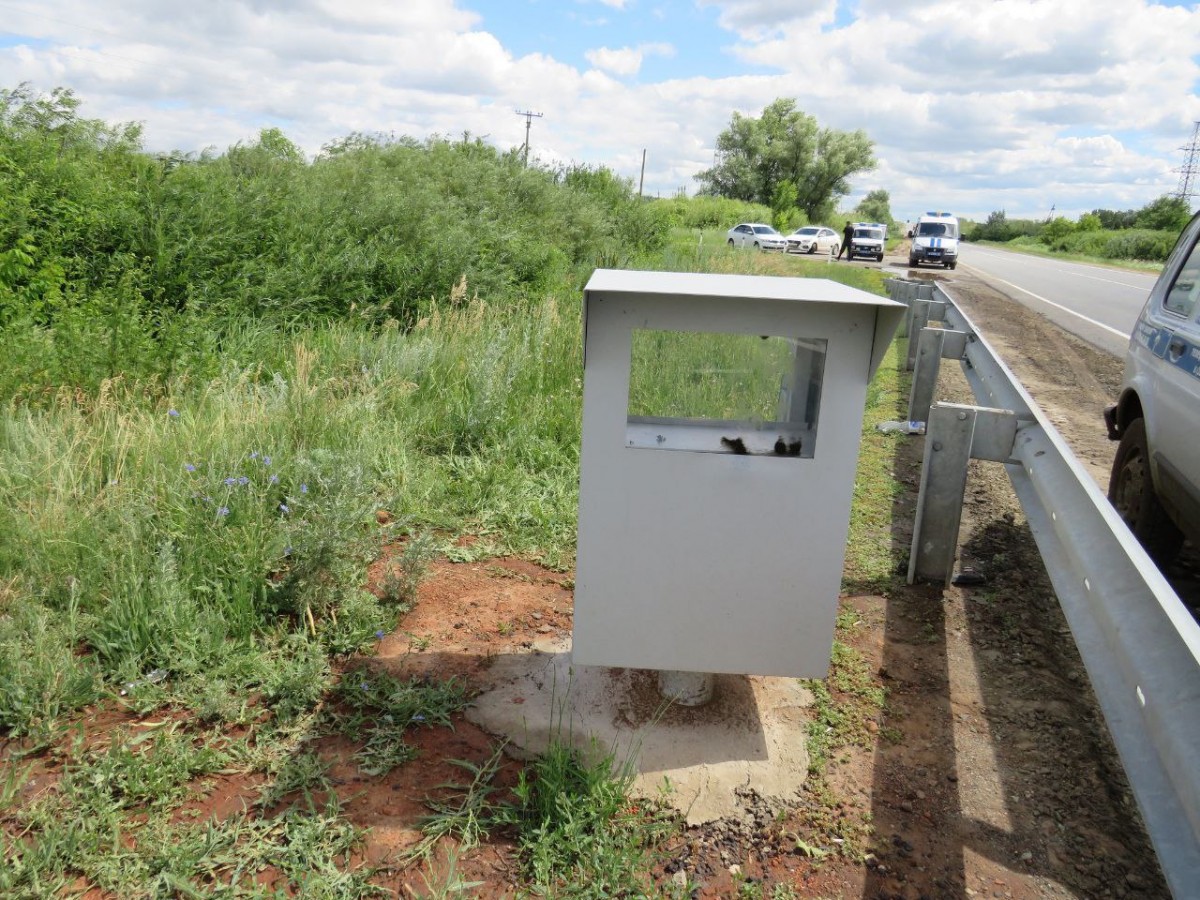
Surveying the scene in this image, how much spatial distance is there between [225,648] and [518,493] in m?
2.12

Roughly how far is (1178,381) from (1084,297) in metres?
21.5

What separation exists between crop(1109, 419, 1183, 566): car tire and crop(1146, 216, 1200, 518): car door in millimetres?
210

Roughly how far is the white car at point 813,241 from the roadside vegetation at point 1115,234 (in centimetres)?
1550

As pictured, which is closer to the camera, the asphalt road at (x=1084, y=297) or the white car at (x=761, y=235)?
the asphalt road at (x=1084, y=297)

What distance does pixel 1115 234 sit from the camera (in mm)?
57281

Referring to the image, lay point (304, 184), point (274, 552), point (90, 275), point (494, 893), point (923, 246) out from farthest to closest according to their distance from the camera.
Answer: point (923, 246), point (304, 184), point (90, 275), point (274, 552), point (494, 893)

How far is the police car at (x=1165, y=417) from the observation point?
3.73 meters

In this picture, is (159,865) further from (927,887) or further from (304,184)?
(304,184)

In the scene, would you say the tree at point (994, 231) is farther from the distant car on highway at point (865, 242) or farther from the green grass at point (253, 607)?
the green grass at point (253, 607)

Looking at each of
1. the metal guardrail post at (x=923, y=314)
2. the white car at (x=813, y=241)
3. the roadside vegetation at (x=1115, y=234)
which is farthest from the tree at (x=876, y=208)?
the metal guardrail post at (x=923, y=314)

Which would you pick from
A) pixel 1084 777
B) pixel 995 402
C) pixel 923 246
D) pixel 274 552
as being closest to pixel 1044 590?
pixel 995 402

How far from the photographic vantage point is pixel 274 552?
364cm

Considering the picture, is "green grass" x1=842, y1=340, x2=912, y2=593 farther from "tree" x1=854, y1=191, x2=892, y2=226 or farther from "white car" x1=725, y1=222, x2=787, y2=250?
"tree" x1=854, y1=191, x2=892, y2=226

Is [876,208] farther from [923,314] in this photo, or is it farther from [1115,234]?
[923,314]
